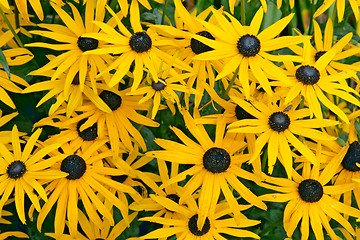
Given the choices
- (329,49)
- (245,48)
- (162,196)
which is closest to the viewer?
(245,48)

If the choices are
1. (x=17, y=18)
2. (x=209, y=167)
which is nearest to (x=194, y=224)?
(x=209, y=167)

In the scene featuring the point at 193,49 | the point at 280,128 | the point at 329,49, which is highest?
the point at 329,49

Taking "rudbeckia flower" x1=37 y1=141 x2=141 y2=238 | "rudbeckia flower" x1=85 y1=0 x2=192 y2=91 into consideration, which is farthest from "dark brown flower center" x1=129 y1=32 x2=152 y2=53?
"rudbeckia flower" x1=37 y1=141 x2=141 y2=238

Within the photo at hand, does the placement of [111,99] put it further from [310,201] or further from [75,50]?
[310,201]

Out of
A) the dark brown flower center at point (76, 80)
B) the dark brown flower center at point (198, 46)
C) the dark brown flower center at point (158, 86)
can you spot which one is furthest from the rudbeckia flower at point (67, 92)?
the dark brown flower center at point (198, 46)

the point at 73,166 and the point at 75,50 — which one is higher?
the point at 75,50

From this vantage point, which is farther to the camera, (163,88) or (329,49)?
(329,49)

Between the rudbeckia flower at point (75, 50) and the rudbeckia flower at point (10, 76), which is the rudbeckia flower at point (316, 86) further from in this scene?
the rudbeckia flower at point (10, 76)
